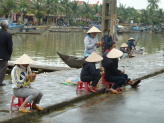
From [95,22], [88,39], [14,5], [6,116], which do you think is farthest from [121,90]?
[95,22]

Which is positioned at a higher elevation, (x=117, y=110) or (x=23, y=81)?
(x=23, y=81)

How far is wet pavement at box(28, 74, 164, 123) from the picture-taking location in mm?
5168

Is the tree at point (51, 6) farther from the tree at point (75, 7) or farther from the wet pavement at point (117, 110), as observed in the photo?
the wet pavement at point (117, 110)

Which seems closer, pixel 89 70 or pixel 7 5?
pixel 89 70

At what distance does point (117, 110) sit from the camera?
5840 millimetres

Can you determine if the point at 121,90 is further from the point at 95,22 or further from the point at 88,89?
the point at 95,22

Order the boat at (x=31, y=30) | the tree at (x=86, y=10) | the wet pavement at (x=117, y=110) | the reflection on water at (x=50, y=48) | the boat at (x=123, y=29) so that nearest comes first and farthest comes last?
the wet pavement at (x=117, y=110) → the reflection on water at (x=50, y=48) → the boat at (x=31, y=30) → the boat at (x=123, y=29) → the tree at (x=86, y=10)

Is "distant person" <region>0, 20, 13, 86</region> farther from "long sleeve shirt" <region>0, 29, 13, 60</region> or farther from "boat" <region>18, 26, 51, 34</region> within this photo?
"boat" <region>18, 26, 51, 34</region>

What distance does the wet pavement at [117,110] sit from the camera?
5.17 metres

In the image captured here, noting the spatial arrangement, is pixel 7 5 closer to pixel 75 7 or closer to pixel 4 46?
pixel 75 7


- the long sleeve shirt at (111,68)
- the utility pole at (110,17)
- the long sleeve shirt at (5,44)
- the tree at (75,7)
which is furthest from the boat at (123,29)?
the long sleeve shirt at (5,44)

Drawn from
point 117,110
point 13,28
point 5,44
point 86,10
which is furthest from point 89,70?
point 86,10

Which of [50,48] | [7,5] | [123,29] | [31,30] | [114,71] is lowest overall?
[50,48]

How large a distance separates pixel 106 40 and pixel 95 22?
296ft
